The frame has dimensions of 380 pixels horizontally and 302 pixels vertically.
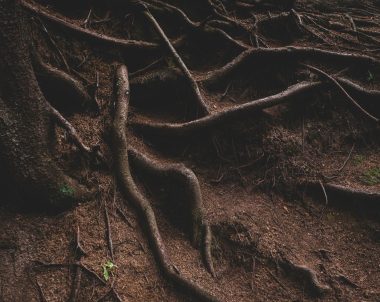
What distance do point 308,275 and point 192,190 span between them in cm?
146

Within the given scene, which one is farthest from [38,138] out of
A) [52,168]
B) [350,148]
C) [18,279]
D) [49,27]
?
[350,148]

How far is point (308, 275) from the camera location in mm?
3979

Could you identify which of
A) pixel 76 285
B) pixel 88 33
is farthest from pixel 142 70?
pixel 76 285

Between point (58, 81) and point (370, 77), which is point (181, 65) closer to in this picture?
point (58, 81)

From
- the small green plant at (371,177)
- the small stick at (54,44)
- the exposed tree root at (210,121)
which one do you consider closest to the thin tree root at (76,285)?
the exposed tree root at (210,121)

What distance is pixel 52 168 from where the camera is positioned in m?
3.73

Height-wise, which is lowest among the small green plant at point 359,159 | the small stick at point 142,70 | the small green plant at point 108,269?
the small green plant at point 108,269

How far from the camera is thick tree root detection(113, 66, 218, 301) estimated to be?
3742 millimetres

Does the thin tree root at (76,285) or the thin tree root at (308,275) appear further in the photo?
the thin tree root at (308,275)

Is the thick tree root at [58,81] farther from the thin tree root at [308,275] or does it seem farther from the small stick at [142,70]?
the thin tree root at [308,275]

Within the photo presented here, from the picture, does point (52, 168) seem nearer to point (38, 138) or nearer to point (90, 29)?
point (38, 138)

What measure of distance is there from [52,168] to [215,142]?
203 centimetres

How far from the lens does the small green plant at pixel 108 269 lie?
366cm

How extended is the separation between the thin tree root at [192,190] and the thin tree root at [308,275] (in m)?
0.79
